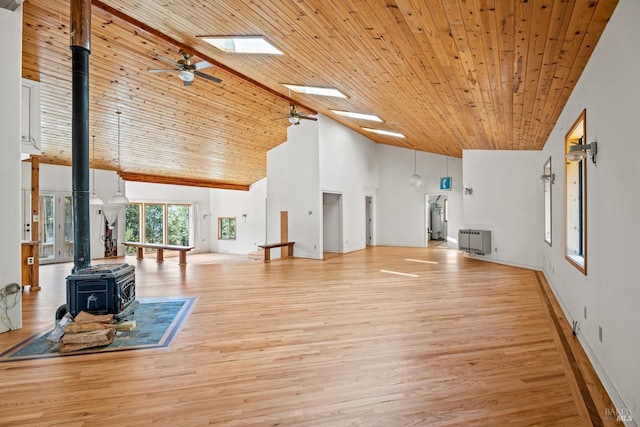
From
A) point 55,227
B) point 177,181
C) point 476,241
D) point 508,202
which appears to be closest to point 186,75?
point 508,202

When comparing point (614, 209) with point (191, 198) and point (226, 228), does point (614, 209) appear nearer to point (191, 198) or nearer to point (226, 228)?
point (226, 228)

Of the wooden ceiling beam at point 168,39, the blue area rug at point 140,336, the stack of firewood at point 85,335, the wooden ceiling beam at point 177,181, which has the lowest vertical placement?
the blue area rug at point 140,336

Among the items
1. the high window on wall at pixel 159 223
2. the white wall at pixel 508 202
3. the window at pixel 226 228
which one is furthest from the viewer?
the window at pixel 226 228

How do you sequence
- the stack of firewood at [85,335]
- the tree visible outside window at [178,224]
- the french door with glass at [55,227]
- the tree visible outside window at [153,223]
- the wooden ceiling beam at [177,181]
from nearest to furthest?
the stack of firewood at [85,335]
the french door with glass at [55,227]
the wooden ceiling beam at [177,181]
the tree visible outside window at [153,223]
the tree visible outside window at [178,224]

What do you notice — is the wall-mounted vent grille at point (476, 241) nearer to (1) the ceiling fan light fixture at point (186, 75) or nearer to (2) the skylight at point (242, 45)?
(2) the skylight at point (242, 45)

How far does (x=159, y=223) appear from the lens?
14203 mm

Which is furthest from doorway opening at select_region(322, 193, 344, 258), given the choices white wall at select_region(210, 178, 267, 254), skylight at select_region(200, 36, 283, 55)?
skylight at select_region(200, 36, 283, 55)

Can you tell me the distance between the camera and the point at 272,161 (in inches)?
432

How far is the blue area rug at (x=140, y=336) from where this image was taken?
3229mm

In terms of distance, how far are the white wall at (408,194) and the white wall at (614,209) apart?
323 inches

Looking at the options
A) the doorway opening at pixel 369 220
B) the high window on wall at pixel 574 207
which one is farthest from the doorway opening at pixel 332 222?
the high window on wall at pixel 574 207

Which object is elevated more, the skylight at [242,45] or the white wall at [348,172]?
the skylight at [242,45]

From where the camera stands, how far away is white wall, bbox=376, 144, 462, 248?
11.4m

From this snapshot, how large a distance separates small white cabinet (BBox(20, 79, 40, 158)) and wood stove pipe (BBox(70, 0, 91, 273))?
1.40m
